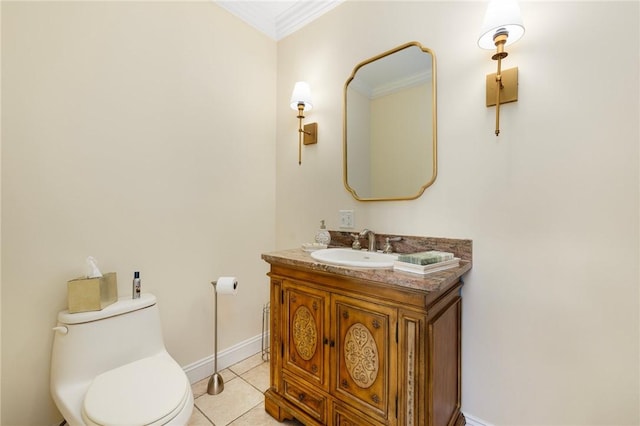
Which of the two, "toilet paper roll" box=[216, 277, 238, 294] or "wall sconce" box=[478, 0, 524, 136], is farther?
"toilet paper roll" box=[216, 277, 238, 294]

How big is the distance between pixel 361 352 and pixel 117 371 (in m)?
1.11

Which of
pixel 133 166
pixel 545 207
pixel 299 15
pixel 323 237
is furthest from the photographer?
pixel 299 15

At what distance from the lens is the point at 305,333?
1.37m

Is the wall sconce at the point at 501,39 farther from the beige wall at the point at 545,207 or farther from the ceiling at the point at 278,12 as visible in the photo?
the ceiling at the point at 278,12

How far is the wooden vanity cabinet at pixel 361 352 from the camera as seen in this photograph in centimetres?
102

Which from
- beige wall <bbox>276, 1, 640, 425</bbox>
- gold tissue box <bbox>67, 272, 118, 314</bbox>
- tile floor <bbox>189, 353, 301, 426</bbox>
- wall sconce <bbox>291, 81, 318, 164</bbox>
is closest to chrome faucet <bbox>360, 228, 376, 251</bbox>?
beige wall <bbox>276, 1, 640, 425</bbox>

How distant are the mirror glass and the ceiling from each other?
0.64 m

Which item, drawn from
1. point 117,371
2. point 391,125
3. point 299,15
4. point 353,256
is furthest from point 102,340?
point 299,15

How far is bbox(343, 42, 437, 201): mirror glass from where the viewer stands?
150cm

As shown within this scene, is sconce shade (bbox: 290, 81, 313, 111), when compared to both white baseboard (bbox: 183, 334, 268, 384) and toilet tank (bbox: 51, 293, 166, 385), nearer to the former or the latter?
toilet tank (bbox: 51, 293, 166, 385)

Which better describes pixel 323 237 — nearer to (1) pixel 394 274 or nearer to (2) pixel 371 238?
(2) pixel 371 238

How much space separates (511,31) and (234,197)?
184 cm

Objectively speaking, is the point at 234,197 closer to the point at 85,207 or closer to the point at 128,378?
the point at 85,207

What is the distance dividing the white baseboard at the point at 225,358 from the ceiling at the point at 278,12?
2.50 metres
